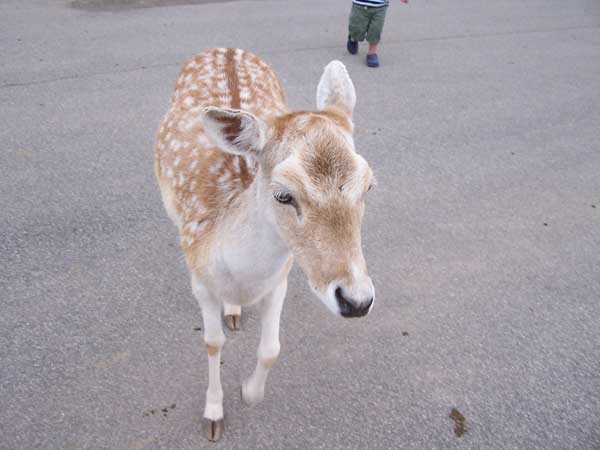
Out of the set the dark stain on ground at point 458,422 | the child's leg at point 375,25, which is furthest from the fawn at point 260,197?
the child's leg at point 375,25

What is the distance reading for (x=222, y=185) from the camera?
2631 millimetres

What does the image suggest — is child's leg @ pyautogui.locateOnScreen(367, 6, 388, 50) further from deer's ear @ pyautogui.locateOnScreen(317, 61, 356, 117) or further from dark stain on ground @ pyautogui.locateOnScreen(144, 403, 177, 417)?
dark stain on ground @ pyautogui.locateOnScreen(144, 403, 177, 417)

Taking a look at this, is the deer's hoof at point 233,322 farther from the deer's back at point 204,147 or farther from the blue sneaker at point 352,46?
the blue sneaker at point 352,46

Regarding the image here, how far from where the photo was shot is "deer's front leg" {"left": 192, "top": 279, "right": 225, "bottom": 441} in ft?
8.53

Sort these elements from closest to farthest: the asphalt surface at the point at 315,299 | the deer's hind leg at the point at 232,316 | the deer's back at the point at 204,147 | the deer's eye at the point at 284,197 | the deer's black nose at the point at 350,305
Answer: the deer's black nose at the point at 350,305 → the deer's eye at the point at 284,197 → the deer's back at the point at 204,147 → the asphalt surface at the point at 315,299 → the deer's hind leg at the point at 232,316

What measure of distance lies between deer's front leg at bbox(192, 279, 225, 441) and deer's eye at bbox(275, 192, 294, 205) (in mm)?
840

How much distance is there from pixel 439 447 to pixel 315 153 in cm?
183

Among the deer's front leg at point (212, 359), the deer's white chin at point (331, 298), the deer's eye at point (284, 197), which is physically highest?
the deer's eye at point (284, 197)

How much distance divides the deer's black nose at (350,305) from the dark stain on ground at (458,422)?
1.45 m

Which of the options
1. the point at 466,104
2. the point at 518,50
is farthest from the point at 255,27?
the point at 518,50

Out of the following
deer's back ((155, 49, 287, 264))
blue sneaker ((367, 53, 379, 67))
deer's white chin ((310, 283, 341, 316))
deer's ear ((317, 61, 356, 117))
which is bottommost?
blue sneaker ((367, 53, 379, 67))

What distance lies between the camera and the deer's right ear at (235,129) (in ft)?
6.54

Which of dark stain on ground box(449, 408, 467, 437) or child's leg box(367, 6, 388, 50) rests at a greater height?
child's leg box(367, 6, 388, 50)

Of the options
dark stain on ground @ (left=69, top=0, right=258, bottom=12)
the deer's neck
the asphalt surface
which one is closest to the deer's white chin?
the deer's neck
